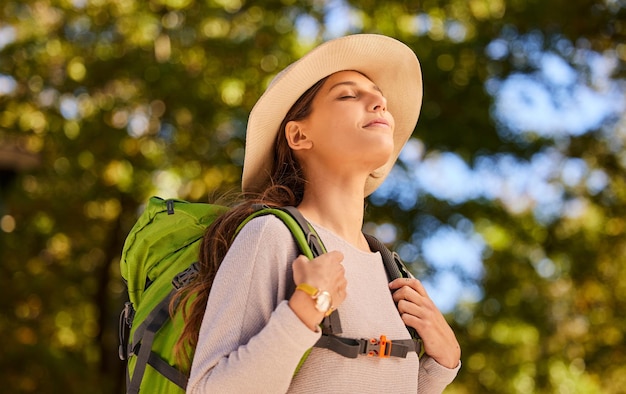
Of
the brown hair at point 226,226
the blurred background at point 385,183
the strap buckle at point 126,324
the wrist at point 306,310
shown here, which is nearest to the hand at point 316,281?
the wrist at point 306,310

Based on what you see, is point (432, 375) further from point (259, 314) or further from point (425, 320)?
point (259, 314)

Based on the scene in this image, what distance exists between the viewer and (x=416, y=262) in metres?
9.08

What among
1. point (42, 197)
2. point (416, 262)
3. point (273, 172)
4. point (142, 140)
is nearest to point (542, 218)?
point (416, 262)

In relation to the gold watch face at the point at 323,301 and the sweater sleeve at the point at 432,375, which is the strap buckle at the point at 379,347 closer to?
the gold watch face at the point at 323,301

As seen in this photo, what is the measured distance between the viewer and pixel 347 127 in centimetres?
236

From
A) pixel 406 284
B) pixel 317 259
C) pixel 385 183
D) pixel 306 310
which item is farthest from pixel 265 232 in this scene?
pixel 385 183

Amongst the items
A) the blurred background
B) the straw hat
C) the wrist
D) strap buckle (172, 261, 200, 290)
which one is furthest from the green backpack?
the blurred background

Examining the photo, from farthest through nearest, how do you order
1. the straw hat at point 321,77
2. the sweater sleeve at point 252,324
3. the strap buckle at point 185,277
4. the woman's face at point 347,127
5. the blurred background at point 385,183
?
the blurred background at point 385,183 → the straw hat at point 321,77 → the woman's face at point 347,127 → the strap buckle at point 185,277 → the sweater sleeve at point 252,324

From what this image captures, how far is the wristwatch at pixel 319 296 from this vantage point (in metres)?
1.91

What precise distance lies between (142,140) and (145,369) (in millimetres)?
7748

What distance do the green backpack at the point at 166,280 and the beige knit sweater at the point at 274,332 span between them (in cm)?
4

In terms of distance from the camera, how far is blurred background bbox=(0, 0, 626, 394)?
923cm

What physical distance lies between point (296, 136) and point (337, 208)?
26cm

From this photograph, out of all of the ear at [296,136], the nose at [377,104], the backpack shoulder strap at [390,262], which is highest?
the nose at [377,104]
